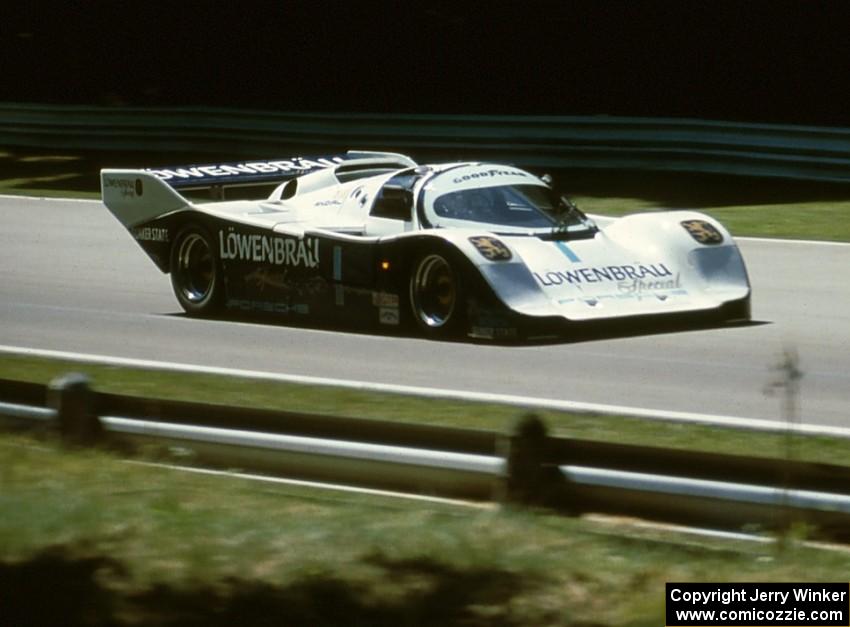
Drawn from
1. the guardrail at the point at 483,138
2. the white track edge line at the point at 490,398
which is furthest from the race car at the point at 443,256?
the guardrail at the point at 483,138

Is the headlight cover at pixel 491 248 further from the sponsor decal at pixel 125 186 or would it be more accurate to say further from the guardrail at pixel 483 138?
the guardrail at pixel 483 138

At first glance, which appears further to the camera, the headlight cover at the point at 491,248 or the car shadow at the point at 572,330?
the car shadow at the point at 572,330

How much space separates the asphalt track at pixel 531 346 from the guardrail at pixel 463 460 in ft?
9.10

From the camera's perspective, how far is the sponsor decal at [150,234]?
13992mm

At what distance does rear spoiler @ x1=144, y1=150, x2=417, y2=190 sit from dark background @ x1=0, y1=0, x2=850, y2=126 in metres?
11.5

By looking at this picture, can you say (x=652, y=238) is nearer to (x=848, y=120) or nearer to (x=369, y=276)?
(x=369, y=276)

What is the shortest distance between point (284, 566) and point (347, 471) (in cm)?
115

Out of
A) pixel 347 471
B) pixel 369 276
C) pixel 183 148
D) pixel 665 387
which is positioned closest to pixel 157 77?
pixel 183 148

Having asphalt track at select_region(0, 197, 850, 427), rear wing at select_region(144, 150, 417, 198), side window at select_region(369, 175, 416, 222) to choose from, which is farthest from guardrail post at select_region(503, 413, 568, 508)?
rear wing at select_region(144, 150, 417, 198)

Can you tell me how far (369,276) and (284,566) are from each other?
251 inches

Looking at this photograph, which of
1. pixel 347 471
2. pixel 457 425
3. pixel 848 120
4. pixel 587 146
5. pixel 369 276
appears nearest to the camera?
pixel 347 471

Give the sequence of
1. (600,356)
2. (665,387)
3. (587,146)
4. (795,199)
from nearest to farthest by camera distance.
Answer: (665,387) < (600,356) < (795,199) < (587,146)

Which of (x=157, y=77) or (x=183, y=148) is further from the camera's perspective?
(x=157, y=77)

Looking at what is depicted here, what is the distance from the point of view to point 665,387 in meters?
10.2
